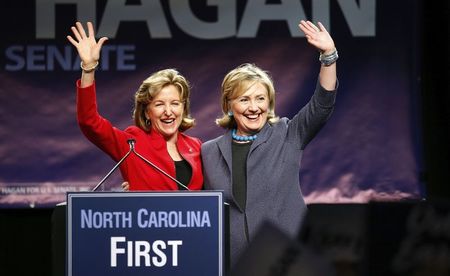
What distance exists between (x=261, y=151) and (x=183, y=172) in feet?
1.05

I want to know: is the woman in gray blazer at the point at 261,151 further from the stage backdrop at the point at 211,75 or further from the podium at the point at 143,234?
the stage backdrop at the point at 211,75

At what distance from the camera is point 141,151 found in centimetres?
356

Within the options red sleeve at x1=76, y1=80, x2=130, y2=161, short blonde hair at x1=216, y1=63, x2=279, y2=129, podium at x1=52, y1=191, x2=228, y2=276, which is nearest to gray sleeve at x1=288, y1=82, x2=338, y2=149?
short blonde hair at x1=216, y1=63, x2=279, y2=129

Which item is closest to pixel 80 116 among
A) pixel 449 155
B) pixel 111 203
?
pixel 111 203

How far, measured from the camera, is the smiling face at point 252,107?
346cm

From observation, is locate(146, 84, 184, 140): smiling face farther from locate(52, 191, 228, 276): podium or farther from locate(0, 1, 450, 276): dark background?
locate(0, 1, 450, 276): dark background

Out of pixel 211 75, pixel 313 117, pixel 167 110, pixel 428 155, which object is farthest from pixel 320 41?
pixel 428 155

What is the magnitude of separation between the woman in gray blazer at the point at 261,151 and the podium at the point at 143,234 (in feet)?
1.93

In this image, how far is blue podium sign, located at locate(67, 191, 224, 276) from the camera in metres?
2.62

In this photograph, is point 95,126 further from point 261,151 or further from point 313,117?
point 313,117

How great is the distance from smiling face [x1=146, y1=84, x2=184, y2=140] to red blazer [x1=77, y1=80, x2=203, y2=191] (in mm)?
45

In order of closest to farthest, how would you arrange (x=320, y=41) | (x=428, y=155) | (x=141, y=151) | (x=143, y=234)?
(x=143, y=234) → (x=320, y=41) → (x=141, y=151) → (x=428, y=155)

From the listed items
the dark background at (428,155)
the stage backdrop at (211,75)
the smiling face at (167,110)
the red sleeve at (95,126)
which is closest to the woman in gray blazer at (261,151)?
the smiling face at (167,110)

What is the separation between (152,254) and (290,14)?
8.91ft
